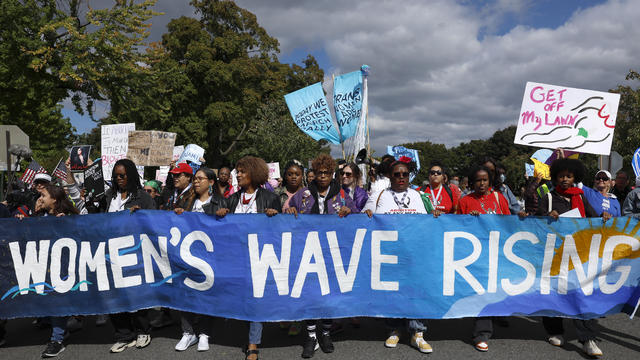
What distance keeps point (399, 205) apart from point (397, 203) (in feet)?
0.10

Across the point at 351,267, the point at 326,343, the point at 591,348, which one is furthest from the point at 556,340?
the point at 326,343

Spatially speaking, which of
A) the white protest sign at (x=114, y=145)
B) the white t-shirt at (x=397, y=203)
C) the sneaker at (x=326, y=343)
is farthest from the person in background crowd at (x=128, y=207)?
the white protest sign at (x=114, y=145)

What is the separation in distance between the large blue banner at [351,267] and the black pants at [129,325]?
0.45 ft

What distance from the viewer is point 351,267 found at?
419cm

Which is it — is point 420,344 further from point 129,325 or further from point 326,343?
point 129,325

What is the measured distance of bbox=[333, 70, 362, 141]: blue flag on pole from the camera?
32.1ft

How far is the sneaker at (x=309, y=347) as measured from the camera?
394 centimetres

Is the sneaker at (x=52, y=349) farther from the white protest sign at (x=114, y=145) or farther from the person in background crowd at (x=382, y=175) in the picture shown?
the white protest sign at (x=114, y=145)

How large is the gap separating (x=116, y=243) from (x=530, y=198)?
4.41 meters

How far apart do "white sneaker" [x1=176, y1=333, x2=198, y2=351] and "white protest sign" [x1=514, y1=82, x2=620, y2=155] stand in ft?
15.4

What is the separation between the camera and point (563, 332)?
14.3ft

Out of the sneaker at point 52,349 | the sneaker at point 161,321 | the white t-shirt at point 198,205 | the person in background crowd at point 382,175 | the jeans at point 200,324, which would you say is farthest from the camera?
the person in background crowd at point 382,175

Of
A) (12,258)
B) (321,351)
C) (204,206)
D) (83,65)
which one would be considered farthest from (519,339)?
(83,65)

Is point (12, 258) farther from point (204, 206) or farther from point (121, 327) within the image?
point (204, 206)
